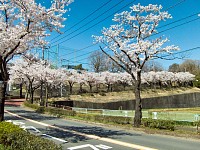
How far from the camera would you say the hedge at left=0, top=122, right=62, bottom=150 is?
715 centimetres

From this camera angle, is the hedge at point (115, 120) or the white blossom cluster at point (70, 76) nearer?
the hedge at point (115, 120)

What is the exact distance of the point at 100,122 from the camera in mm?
22328

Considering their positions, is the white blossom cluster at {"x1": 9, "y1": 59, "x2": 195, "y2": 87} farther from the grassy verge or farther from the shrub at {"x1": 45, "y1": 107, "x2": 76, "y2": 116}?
the shrub at {"x1": 45, "y1": 107, "x2": 76, "y2": 116}

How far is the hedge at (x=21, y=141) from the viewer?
23.5ft

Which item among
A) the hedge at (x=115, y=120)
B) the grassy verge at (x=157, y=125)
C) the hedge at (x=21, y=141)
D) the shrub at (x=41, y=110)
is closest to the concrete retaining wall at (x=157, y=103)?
the shrub at (x=41, y=110)

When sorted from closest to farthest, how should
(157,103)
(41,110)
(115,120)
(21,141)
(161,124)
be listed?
(21,141) → (161,124) → (115,120) → (41,110) → (157,103)

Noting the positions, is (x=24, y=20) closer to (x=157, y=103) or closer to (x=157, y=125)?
(x=157, y=125)

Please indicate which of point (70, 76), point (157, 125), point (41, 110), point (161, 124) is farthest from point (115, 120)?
point (70, 76)

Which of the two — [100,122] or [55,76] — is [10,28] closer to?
[100,122]

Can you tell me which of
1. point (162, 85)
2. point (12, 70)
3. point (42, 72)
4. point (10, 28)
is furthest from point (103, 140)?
point (162, 85)

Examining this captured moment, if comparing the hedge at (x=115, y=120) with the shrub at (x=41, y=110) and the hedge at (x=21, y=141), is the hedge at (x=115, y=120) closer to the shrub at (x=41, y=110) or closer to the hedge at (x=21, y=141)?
the shrub at (x=41, y=110)

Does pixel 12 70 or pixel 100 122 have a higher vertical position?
pixel 12 70

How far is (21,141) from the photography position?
8008mm

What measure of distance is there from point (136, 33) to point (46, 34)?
28.4ft
